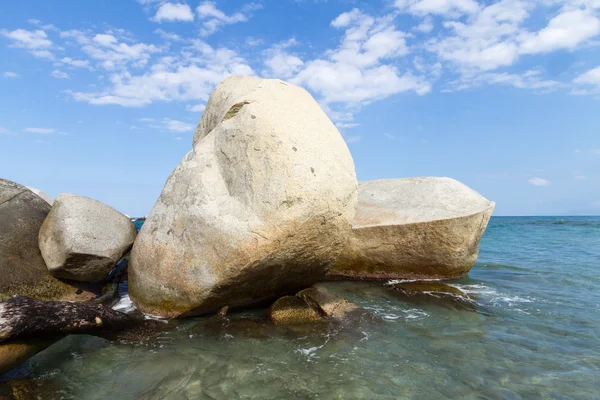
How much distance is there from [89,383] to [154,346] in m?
0.84

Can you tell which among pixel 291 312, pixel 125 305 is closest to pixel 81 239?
pixel 125 305

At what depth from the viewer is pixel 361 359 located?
4156 mm

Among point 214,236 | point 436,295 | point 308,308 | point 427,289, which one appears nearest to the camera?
point 214,236

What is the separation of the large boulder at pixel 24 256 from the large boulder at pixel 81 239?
17cm

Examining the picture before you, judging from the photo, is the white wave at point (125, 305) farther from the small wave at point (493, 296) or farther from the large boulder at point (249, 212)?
the small wave at point (493, 296)

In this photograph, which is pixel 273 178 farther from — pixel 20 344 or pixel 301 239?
pixel 20 344

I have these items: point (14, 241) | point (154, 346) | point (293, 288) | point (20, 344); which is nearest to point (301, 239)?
point (293, 288)

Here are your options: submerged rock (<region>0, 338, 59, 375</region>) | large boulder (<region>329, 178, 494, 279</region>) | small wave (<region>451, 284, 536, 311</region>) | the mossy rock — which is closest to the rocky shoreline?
submerged rock (<region>0, 338, 59, 375</region>)

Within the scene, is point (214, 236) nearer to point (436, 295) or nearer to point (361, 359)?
point (361, 359)

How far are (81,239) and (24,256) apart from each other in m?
0.97

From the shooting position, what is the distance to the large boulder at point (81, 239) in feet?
18.1

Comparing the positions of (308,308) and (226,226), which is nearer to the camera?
(226,226)

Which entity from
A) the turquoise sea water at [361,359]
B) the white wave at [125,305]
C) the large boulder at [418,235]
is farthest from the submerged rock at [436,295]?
the white wave at [125,305]

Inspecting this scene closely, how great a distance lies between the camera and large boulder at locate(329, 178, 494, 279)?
7695 mm
